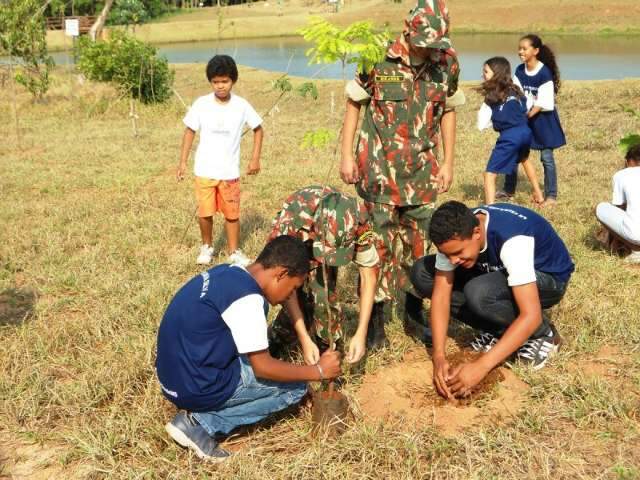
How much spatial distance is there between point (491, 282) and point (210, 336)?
57.0 inches

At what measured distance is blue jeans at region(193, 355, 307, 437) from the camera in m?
2.81

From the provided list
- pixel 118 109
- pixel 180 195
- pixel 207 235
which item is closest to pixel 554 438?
pixel 207 235

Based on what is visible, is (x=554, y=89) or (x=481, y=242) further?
(x=554, y=89)

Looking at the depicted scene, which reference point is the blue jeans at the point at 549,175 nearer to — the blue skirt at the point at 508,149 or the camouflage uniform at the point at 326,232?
the blue skirt at the point at 508,149

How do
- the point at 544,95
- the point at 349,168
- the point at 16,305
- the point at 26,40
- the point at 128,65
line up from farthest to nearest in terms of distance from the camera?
the point at 128,65 → the point at 26,40 → the point at 544,95 → the point at 16,305 → the point at 349,168

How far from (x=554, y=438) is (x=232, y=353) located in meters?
1.37

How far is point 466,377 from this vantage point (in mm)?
3014

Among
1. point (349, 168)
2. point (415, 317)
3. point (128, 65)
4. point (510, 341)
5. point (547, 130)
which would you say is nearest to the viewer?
point (510, 341)

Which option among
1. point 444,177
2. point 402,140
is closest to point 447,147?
point 444,177

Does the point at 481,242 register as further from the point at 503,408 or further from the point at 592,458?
the point at 592,458

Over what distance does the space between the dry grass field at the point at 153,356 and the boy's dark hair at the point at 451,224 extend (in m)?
0.68

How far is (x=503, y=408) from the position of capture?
10.2 feet

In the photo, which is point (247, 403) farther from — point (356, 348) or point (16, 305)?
point (16, 305)

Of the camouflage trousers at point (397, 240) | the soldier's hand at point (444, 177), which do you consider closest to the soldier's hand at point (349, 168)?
the camouflage trousers at point (397, 240)
